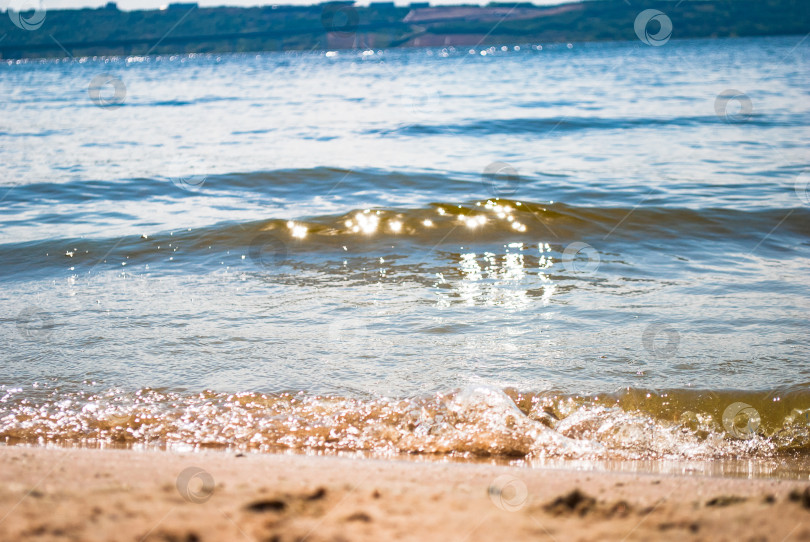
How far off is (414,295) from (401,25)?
4559 inches

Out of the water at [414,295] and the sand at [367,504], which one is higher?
the water at [414,295]

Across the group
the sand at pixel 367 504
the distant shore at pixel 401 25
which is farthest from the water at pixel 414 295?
the distant shore at pixel 401 25

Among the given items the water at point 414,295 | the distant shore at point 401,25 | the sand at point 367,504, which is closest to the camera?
the sand at point 367,504

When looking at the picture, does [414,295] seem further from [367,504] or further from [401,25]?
[401,25]

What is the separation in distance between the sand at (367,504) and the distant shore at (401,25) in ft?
361

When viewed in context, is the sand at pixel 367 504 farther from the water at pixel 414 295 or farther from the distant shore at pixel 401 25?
the distant shore at pixel 401 25

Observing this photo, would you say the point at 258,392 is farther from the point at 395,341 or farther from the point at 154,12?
the point at 154,12

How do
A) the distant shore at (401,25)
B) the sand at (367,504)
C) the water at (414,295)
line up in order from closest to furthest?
1. the sand at (367,504)
2. the water at (414,295)
3. the distant shore at (401,25)

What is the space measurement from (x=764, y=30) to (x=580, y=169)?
11671 cm

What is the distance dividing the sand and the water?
73 cm

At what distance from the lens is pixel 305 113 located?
19953 millimetres

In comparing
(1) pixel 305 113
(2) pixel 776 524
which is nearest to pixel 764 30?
(1) pixel 305 113

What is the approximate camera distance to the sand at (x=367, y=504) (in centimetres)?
193

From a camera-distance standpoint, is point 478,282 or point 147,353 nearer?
point 147,353
